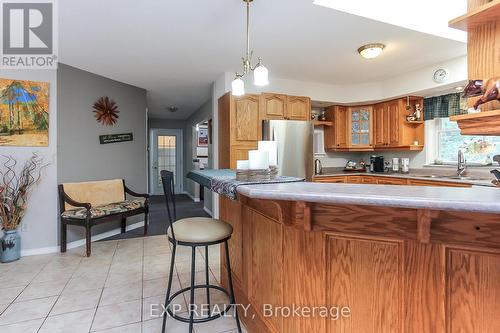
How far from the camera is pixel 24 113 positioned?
128 inches

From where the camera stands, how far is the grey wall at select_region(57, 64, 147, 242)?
353 centimetres

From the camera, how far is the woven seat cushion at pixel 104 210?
3284 mm

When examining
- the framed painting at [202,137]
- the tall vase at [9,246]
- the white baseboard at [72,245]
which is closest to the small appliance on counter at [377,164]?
the framed painting at [202,137]

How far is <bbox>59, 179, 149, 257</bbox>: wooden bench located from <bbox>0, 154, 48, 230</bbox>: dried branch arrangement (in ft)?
1.06

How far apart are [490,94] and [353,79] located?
141 inches

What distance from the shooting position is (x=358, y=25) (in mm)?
2535

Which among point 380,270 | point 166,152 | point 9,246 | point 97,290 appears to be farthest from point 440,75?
point 166,152

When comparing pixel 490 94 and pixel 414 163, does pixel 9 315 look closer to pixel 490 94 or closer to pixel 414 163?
pixel 490 94

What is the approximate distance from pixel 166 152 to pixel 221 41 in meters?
5.82

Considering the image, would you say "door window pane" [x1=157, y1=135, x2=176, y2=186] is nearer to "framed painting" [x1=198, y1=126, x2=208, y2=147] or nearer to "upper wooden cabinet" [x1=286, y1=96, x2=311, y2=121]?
"framed painting" [x1=198, y1=126, x2=208, y2=147]

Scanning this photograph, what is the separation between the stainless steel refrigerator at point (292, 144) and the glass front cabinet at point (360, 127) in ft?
3.93

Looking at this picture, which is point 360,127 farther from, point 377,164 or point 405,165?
point 405,165

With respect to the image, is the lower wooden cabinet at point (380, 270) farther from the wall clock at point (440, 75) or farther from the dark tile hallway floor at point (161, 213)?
the wall clock at point (440, 75)

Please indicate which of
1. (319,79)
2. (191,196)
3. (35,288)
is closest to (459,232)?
(35,288)
